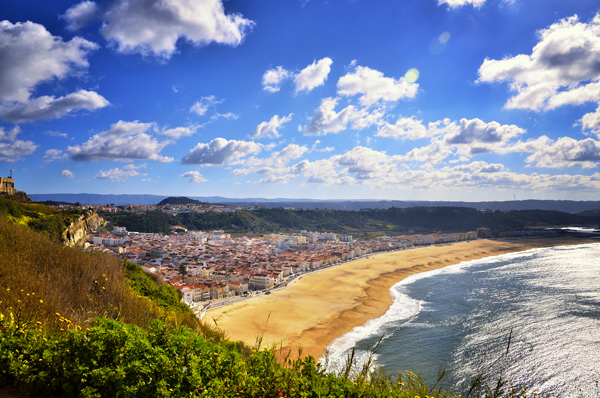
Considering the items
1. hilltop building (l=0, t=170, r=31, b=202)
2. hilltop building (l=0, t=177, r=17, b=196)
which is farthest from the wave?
hilltop building (l=0, t=177, r=17, b=196)

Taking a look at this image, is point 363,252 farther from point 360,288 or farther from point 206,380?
point 206,380

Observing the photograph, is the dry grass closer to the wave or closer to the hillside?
the hillside

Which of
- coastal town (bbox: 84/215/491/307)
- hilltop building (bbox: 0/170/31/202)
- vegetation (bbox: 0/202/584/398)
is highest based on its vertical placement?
hilltop building (bbox: 0/170/31/202)

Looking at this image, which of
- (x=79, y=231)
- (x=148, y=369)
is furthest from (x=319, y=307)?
(x=79, y=231)

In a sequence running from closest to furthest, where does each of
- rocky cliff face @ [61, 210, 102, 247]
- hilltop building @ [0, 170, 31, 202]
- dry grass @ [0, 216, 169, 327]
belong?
dry grass @ [0, 216, 169, 327] → rocky cliff face @ [61, 210, 102, 247] → hilltop building @ [0, 170, 31, 202]

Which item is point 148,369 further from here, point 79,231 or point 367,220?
point 367,220
